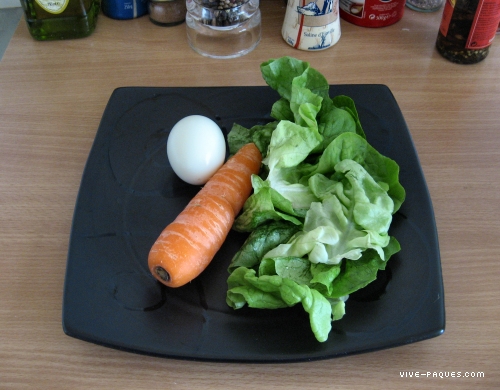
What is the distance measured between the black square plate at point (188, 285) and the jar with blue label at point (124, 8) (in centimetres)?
40

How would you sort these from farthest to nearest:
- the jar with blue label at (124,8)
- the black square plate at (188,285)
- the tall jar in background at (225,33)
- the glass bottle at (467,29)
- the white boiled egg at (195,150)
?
the jar with blue label at (124,8) → the tall jar in background at (225,33) → the glass bottle at (467,29) → the white boiled egg at (195,150) → the black square plate at (188,285)

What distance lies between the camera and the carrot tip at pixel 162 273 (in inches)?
30.5

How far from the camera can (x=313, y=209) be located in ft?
2.65

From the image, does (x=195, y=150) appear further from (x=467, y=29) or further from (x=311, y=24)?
(x=467, y=29)

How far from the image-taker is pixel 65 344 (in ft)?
2.48

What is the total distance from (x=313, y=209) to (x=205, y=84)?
0.50m

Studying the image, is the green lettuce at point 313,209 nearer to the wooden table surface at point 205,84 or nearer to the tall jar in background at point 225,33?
the wooden table surface at point 205,84

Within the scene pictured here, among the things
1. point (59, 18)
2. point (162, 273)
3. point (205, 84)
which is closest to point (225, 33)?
point (205, 84)

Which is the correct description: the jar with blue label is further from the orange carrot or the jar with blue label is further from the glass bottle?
the glass bottle

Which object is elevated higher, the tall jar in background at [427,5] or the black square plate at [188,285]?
the tall jar in background at [427,5]

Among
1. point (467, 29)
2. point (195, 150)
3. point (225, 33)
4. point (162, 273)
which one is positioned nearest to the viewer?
point (162, 273)

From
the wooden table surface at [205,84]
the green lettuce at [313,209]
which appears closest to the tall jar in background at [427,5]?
the wooden table surface at [205,84]

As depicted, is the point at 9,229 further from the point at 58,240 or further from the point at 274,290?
the point at 274,290

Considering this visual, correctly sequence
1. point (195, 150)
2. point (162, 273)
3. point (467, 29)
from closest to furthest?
point (162, 273) < point (195, 150) < point (467, 29)
